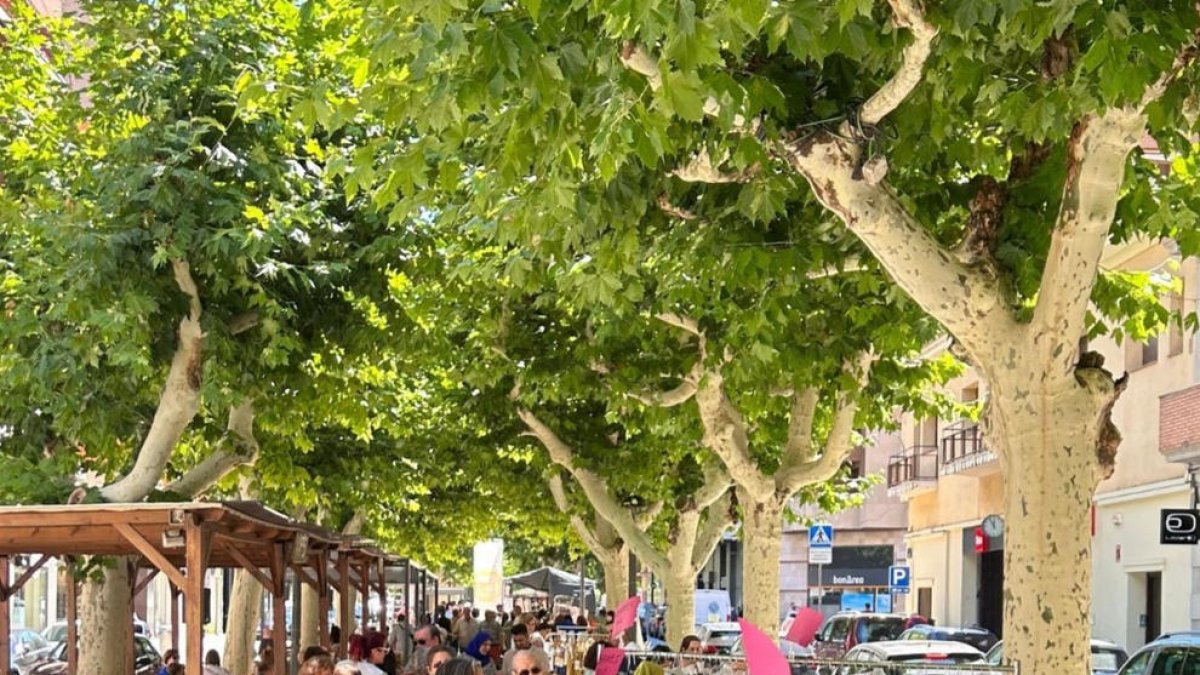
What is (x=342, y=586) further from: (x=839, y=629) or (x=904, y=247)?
(x=904, y=247)

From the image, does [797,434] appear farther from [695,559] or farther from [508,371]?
[695,559]

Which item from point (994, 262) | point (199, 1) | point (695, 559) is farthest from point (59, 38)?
point (695, 559)

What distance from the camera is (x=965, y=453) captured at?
3847cm

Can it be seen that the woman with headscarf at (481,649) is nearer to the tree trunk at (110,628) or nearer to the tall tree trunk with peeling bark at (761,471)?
the tall tree trunk with peeling bark at (761,471)

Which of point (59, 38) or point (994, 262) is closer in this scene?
point (994, 262)

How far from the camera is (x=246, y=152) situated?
16016mm

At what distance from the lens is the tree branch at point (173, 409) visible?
1623 cm

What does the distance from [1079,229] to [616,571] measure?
26776mm

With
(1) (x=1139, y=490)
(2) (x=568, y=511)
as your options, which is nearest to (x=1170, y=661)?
(1) (x=1139, y=490)

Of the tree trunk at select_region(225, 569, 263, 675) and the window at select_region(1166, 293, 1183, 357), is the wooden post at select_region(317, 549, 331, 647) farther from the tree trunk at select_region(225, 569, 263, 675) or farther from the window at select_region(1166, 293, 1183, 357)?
the window at select_region(1166, 293, 1183, 357)

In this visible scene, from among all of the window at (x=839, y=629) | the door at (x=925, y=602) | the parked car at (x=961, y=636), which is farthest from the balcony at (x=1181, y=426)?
the door at (x=925, y=602)

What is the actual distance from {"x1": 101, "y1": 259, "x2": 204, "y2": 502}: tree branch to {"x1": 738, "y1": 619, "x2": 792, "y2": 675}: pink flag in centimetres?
810

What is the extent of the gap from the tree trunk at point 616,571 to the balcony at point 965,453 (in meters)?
8.05

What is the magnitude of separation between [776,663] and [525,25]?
4300 mm
